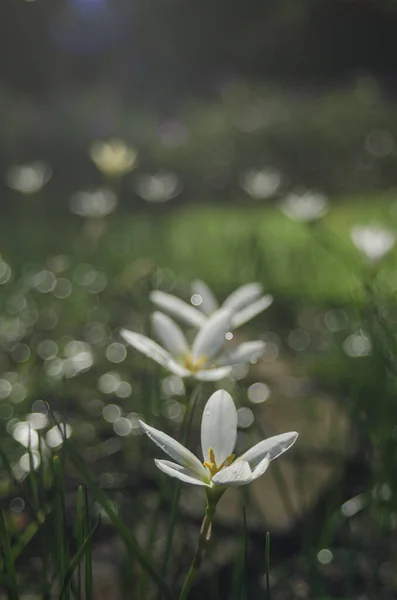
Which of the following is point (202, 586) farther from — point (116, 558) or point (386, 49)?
point (386, 49)

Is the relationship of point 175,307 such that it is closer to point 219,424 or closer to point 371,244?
point 219,424

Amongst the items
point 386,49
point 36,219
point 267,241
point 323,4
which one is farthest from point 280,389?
point 323,4

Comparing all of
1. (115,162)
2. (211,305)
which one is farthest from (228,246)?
(211,305)

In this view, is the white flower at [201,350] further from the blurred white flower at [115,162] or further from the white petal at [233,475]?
the blurred white flower at [115,162]

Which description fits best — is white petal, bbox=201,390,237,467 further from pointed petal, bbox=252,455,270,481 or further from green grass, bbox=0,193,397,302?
green grass, bbox=0,193,397,302

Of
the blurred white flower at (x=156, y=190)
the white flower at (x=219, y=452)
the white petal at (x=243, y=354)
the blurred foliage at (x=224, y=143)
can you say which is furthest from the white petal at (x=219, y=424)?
the blurred foliage at (x=224, y=143)
